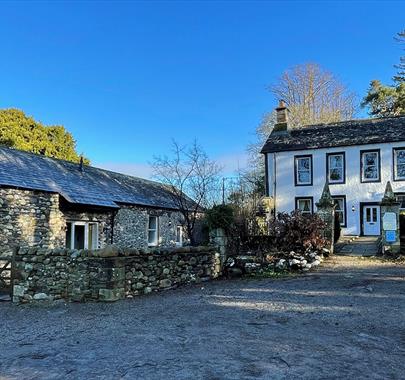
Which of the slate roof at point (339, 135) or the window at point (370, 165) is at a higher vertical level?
the slate roof at point (339, 135)

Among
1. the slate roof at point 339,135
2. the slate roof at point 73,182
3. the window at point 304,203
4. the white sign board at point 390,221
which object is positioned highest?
the slate roof at point 339,135

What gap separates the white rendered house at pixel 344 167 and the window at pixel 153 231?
8.39 m

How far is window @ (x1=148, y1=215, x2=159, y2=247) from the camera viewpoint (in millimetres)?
24141

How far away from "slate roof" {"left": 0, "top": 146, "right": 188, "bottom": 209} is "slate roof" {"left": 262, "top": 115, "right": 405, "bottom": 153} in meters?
8.68

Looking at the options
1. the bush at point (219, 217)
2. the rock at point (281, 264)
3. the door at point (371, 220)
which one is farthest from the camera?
the door at point (371, 220)

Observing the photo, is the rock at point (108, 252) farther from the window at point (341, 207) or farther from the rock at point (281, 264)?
the window at point (341, 207)

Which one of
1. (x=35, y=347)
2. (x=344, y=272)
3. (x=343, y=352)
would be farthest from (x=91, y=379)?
(x=344, y=272)

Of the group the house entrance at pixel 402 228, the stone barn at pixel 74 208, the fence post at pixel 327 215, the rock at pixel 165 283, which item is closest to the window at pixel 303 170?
the stone barn at pixel 74 208

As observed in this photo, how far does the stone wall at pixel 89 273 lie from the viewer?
10.7 meters

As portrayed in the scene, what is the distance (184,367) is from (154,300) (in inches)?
210

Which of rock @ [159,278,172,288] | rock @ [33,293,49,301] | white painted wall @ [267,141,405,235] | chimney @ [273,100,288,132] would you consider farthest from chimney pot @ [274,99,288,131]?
rock @ [33,293,49,301]

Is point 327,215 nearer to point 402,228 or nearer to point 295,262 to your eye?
point 402,228

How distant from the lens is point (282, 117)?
30.9 meters

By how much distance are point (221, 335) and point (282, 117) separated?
25.6 m
